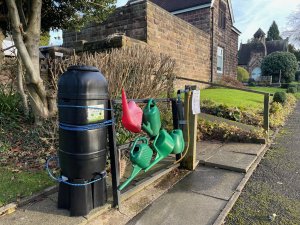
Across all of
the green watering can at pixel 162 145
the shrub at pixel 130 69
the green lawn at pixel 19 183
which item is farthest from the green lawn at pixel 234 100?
the green lawn at pixel 19 183

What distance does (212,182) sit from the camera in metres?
3.60

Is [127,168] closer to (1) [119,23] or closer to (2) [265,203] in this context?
(2) [265,203]

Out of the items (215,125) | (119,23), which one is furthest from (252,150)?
(119,23)

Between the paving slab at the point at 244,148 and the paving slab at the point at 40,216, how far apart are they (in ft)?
11.4

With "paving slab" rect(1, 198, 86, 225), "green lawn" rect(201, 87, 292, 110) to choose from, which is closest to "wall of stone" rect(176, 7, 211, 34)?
"green lawn" rect(201, 87, 292, 110)

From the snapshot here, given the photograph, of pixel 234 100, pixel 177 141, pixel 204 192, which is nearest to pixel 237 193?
pixel 204 192

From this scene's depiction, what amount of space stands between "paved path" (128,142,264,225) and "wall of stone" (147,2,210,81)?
3452 mm

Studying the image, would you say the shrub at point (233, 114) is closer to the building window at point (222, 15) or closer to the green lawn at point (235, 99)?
the green lawn at point (235, 99)

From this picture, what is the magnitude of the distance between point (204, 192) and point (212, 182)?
1.19ft

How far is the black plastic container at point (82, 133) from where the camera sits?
2.37 meters

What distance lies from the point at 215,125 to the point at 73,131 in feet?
14.5

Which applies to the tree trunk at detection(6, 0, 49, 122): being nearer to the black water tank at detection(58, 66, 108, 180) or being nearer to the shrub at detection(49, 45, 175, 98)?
the shrub at detection(49, 45, 175, 98)

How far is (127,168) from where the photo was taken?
395cm

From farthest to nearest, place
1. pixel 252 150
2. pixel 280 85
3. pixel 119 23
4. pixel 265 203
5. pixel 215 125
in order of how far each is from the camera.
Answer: pixel 280 85
pixel 119 23
pixel 215 125
pixel 252 150
pixel 265 203
